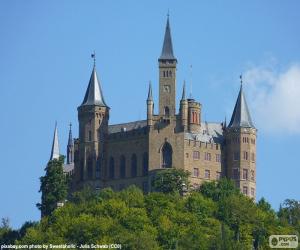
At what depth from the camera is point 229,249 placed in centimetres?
18950

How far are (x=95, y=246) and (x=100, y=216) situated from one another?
10701 mm

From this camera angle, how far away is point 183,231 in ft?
646

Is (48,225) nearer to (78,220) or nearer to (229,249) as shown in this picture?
(78,220)

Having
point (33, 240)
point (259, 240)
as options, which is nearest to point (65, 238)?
point (33, 240)

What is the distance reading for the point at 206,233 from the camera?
19812 centimetres

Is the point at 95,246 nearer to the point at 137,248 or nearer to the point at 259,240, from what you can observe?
the point at 137,248

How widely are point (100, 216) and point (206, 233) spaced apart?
9.38 m

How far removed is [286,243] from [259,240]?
316cm

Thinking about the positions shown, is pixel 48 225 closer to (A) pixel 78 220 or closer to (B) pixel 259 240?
(A) pixel 78 220

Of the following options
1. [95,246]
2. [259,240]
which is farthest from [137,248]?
[259,240]

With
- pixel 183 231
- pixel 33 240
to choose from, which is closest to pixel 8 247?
pixel 33 240

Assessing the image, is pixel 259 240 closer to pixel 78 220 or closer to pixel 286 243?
pixel 286 243

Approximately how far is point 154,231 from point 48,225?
9.69m

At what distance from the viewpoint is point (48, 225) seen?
19938 centimetres
